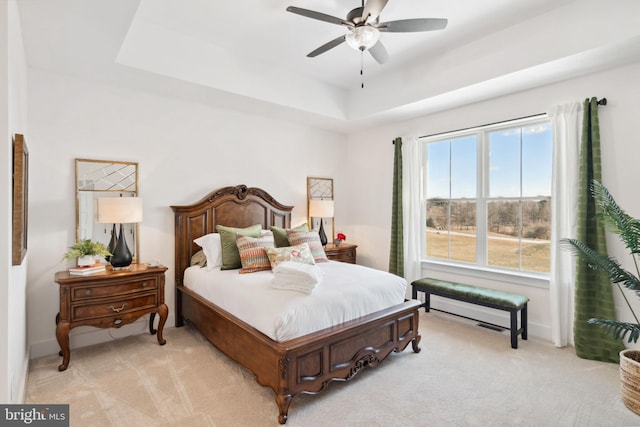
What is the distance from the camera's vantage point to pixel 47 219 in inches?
117

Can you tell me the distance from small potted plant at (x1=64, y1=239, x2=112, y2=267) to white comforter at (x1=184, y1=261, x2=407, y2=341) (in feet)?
2.93

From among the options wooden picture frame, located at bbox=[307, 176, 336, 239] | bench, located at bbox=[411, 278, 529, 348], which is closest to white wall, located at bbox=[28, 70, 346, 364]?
wooden picture frame, located at bbox=[307, 176, 336, 239]

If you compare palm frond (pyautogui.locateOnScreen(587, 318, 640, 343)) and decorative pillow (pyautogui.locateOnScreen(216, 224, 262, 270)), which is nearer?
palm frond (pyautogui.locateOnScreen(587, 318, 640, 343))

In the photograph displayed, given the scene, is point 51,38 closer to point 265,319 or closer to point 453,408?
point 265,319

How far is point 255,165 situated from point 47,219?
7.39 ft

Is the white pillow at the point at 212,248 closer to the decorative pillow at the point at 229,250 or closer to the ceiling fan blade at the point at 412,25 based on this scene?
the decorative pillow at the point at 229,250

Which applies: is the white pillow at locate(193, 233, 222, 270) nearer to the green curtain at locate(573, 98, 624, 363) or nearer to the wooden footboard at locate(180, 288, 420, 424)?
the wooden footboard at locate(180, 288, 420, 424)

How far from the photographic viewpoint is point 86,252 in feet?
9.48

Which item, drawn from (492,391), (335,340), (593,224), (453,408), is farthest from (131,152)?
(593,224)

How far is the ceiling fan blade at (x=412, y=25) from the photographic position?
2.29m

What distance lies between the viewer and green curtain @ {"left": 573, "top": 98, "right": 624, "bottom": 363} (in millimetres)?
2885

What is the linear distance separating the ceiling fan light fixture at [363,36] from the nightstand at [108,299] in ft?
8.73

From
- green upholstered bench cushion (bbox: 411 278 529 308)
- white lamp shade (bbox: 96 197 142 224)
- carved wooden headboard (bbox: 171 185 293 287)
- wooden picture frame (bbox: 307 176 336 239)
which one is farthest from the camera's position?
wooden picture frame (bbox: 307 176 336 239)

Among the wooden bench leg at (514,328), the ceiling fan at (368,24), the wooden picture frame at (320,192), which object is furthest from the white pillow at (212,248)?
the wooden bench leg at (514,328)
